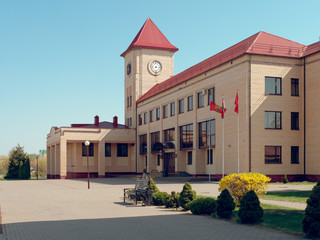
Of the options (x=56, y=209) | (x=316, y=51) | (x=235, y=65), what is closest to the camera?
(x=56, y=209)

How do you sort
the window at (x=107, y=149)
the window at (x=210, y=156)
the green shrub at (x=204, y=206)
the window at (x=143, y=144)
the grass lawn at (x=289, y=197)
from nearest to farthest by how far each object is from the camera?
the green shrub at (x=204, y=206) < the grass lawn at (x=289, y=197) < the window at (x=210, y=156) < the window at (x=143, y=144) < the window at (x=107, y=149)

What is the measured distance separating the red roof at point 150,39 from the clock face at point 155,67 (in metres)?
2.13

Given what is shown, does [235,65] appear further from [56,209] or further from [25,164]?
[25,164]

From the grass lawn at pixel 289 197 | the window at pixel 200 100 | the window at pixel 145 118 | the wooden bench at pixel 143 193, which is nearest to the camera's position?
the wooden bench at pixel 143 193

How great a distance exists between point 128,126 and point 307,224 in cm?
5117

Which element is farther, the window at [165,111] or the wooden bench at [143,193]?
the window at [165,111]

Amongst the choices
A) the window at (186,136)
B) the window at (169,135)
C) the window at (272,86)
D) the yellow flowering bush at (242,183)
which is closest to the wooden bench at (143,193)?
the yellow flowering bush at (242,183)

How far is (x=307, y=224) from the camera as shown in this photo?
9414 millimetres

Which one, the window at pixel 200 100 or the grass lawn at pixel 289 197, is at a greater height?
the window at pixel 200 100

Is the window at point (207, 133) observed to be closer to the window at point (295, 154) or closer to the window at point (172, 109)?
the window at point (172, 109)

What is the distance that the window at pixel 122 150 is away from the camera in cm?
5742

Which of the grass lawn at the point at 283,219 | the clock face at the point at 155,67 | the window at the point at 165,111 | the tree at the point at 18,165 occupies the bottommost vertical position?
the tree at the point at 18,165

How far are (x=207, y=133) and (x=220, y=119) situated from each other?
10.1 ft

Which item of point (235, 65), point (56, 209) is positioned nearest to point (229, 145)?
point (235, 65)
